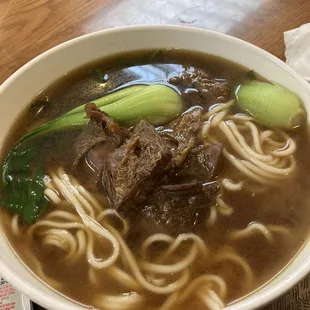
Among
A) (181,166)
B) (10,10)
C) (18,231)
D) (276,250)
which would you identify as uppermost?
(10,10)

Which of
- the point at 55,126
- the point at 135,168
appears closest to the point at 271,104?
the point at 135,168

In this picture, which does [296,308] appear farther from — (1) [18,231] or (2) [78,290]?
(1) [18,231]

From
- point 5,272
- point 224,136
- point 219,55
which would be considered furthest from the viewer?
point 219,55

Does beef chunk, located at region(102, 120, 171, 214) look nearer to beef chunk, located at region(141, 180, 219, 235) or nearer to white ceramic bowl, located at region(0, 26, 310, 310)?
beef chunk, located at region(141, 180, 219, 235)

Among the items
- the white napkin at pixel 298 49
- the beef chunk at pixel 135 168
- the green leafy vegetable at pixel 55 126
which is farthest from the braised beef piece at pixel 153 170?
the white napkin at pixel 298 49

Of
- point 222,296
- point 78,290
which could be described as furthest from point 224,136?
point 78,290

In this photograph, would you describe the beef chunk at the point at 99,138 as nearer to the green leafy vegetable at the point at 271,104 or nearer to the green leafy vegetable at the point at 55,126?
the green leafy vegetable at the point at 55,126
